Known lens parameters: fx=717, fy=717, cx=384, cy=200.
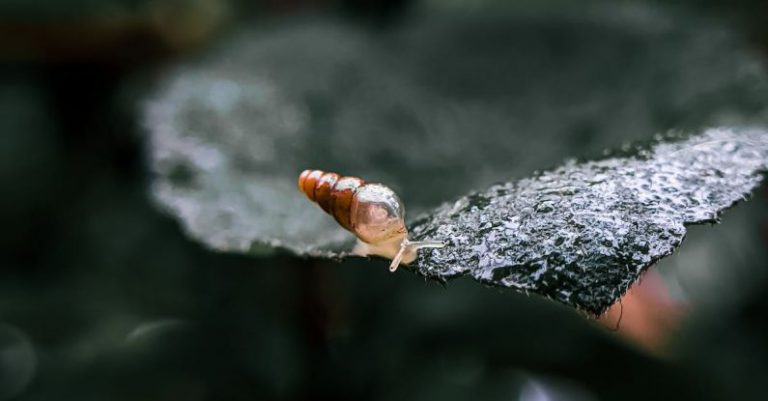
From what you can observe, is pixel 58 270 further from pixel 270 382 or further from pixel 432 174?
pixel 432 174

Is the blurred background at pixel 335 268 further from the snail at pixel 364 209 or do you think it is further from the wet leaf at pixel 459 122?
the snail at pixel 364 209

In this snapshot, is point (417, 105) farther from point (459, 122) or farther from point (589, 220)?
point (589, 220)

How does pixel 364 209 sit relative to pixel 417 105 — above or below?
below

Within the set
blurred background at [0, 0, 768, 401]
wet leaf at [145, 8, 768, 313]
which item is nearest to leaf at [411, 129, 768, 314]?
wet leaf at [145, 8, 768, 313]

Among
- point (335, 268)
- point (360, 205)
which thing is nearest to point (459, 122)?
point (335, 268)

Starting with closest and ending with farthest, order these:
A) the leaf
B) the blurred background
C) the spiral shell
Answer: the leaf → the spiral shell → the blurred background

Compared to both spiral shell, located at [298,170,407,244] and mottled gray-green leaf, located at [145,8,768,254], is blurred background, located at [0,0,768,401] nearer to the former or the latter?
mottled gray-green leaf, located at [145,8,768,254]
